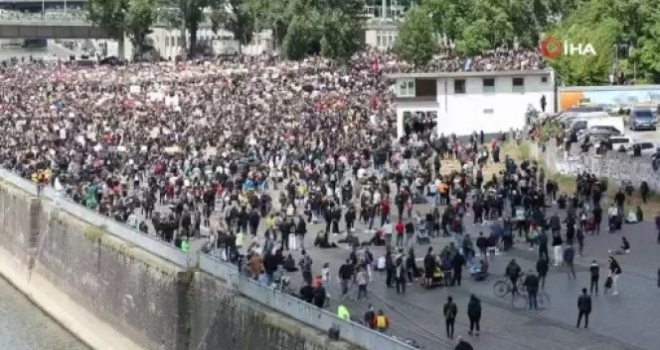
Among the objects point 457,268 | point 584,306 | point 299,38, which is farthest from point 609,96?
point 584,306

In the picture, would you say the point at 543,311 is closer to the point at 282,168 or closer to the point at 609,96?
the point at 282,168

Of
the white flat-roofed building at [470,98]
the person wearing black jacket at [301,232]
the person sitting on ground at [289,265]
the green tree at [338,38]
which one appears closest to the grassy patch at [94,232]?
the person wearing black jacket at [301,232]

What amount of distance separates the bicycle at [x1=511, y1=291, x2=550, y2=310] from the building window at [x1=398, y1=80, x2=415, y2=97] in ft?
112

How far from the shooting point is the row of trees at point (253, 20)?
111 metres

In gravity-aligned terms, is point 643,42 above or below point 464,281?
above

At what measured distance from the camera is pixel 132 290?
139 feet

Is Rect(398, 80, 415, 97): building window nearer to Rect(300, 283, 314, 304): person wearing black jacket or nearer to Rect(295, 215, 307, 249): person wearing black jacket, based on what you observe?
Rect(295, 215, 307, 249): person wearing black jacket

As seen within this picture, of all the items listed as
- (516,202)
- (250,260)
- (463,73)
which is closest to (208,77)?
(463,73)

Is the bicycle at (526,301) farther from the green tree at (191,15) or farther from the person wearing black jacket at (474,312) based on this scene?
the green tree at (191,15)

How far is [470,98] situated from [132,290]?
28369 millimetres

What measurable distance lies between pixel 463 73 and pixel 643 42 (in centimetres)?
2277

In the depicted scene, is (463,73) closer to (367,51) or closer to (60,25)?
(367,51)

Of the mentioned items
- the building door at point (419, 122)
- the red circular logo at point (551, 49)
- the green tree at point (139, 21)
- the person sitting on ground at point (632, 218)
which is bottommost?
the person sitting on ground at point (632, 218)

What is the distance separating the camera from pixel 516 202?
45938 millimetres
